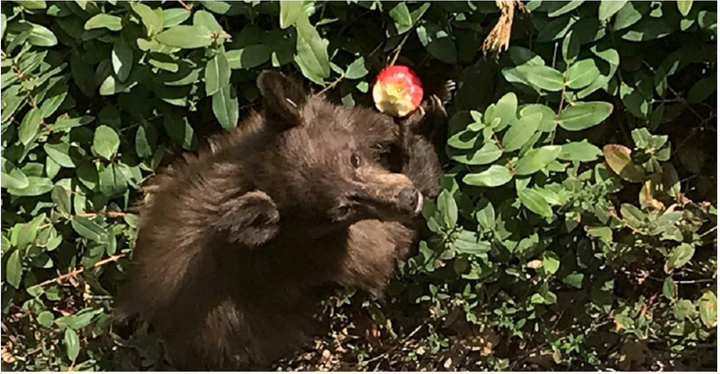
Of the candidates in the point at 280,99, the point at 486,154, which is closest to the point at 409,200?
the point at 486,154

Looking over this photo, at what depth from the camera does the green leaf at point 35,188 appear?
2746 millimetres

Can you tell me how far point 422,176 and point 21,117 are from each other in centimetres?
122

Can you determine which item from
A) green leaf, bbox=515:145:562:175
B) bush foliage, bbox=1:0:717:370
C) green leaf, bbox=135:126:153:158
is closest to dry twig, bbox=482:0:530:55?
bush foliage, bbox=1:0:717:370

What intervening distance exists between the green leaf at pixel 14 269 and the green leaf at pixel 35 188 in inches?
6.9

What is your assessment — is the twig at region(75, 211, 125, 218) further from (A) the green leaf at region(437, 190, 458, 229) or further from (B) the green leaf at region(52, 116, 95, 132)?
(A) the green leaf at region(437, 190, 458, 229)

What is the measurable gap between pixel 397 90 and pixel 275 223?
21.4 inches

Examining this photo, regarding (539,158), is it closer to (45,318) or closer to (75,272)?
(75,272)

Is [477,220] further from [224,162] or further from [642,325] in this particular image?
[224,162]

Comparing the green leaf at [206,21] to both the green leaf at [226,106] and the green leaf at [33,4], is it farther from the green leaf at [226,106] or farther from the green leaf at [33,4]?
the green leaf at [33,4]

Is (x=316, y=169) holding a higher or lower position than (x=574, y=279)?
higher

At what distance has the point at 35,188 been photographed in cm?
276

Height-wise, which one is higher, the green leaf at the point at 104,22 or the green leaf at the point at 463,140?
the green leaf at the point at 104,22

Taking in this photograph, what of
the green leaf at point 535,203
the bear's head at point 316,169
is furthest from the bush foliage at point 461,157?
the bear's head at point 316,169

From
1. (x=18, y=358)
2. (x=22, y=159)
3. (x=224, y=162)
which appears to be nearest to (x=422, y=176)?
(x=224, y=162)
